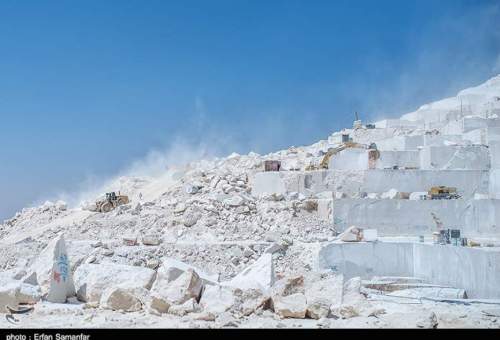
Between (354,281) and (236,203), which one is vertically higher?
(236,203)

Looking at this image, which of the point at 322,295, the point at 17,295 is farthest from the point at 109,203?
the point at 322,295

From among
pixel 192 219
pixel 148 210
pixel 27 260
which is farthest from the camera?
pixel 148 210

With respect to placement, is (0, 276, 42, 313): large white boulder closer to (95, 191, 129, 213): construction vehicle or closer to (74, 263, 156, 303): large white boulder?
(74, 263, 156, 303): large white boulder

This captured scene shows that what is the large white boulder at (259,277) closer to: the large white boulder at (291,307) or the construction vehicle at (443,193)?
the large white boulder at (291,307)

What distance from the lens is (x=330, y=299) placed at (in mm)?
7547

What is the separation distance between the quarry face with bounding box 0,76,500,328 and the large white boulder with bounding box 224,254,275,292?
0.03m

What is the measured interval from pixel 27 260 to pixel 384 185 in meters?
10.9

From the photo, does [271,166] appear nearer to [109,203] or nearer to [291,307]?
[109,203]

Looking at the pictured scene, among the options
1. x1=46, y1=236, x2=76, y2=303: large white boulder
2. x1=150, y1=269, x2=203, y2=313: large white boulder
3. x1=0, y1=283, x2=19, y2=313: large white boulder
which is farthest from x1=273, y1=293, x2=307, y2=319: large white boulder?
x1=0, y1=283, x2=19, y2=313: large white boulder
